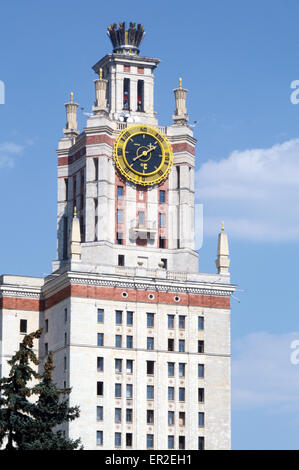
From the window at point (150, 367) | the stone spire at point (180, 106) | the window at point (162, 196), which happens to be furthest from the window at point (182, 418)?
the stone spire at point (180, 106)

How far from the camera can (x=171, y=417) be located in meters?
162

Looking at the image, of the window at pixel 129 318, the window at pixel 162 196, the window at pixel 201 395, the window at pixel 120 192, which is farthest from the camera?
the window at pixel 162 196

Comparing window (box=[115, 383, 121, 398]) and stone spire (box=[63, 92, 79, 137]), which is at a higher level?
stone spire (box=[63, 92, 79, 137])

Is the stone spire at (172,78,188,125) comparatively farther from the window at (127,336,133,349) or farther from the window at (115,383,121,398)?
the window at (115,383,121,398)

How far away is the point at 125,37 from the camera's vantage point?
175500 mm

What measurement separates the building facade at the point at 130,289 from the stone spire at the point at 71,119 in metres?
0.18

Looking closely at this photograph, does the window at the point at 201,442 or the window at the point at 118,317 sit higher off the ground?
the window at the point at 118,317

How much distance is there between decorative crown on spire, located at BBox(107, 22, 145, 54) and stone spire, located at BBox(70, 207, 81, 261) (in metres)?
22.2

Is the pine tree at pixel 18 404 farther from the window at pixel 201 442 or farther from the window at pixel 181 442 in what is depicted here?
the window at pixel 201 442

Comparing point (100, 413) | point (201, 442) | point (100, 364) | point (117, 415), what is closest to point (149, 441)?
point (117, 415)

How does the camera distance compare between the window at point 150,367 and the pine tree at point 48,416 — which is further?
the window at point 150,367

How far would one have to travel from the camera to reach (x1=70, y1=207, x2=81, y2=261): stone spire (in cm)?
16338

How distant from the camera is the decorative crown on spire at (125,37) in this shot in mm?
175000

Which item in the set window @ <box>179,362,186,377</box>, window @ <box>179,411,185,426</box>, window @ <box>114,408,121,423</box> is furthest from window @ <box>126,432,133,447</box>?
window @ <box>179,362,186,377</box>
